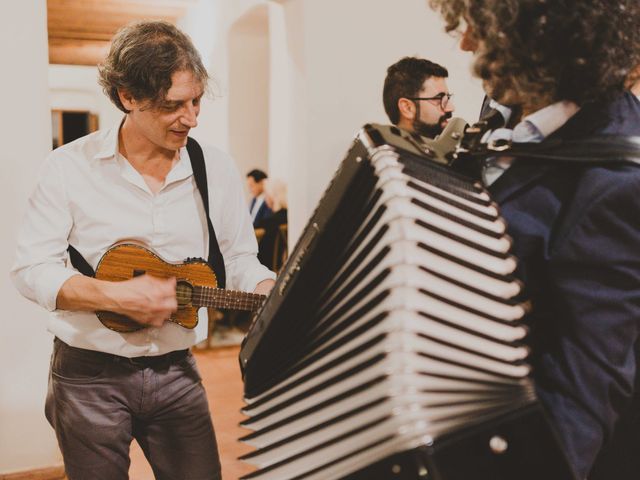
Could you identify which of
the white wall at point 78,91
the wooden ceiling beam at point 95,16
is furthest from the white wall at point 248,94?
the white wall at point 78,91

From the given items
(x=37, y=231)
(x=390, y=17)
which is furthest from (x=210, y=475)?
(x=390, y=17)

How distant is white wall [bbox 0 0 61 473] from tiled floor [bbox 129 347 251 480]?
1.84 ft

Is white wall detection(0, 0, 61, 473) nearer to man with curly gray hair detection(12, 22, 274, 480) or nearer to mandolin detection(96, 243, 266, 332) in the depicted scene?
man with curly gray hair detection(12, 22, 274, 480)

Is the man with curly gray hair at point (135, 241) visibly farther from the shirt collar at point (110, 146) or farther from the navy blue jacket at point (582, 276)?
the navy blue jacket at point (582, 276)

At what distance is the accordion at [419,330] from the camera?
0.88 m

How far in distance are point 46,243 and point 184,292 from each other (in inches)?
13.3

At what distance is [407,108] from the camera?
2.95 m

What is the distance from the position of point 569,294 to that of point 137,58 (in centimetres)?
118

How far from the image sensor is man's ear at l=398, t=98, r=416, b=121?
2.95 metres

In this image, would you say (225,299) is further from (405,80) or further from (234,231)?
(405,80)

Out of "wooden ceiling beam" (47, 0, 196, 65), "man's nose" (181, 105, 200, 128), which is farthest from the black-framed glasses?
"wooden ceiling beam" (47, 0, 196, 65)

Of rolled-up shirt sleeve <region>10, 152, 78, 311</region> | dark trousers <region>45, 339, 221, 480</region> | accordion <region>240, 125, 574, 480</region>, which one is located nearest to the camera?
accordion <region>240, 125, 574, 480</region>

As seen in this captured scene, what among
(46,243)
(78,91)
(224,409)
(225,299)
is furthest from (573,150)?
(78,91)

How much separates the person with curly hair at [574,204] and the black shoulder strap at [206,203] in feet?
2.90
